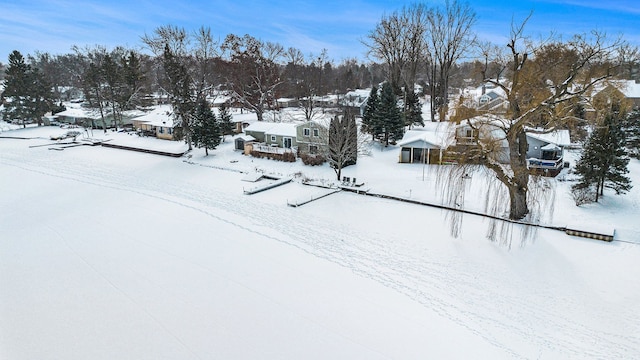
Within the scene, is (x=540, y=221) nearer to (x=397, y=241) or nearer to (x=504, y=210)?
(x=504, y=210)

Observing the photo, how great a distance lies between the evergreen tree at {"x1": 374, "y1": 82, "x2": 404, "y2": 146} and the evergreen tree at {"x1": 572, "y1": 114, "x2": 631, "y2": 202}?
14721mm

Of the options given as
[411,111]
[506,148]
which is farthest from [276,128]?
[506,148]

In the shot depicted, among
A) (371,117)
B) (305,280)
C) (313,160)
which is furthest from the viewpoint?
(371,117)

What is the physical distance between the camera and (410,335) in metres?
10.2

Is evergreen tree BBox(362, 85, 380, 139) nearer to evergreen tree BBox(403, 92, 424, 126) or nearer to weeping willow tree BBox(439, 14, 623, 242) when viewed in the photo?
evergreen tree BBox(403, 92, 424, 126)

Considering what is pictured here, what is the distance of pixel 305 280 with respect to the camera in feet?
42.5

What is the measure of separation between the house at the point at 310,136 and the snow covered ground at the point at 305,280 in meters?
7.67

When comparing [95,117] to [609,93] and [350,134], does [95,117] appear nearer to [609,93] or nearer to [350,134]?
[350,134]

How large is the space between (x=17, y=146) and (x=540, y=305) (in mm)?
46419

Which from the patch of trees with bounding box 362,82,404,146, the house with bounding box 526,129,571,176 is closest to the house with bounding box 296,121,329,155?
the patch of trees with bounding box 362,82,404,146

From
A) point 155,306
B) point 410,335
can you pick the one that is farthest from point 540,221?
point 155,306

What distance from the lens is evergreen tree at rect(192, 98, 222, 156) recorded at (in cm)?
3088

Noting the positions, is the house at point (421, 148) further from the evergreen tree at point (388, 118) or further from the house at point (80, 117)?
the house at point (80, 117)

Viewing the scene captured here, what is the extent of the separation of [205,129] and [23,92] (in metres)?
31.4
